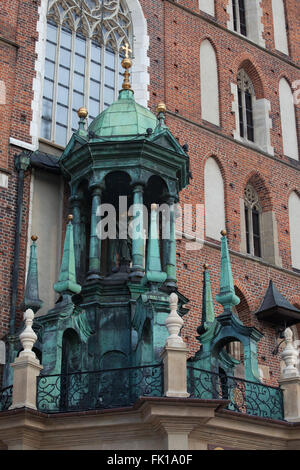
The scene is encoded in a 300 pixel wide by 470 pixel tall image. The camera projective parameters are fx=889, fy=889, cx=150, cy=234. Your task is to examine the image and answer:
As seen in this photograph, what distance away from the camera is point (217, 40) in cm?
2064

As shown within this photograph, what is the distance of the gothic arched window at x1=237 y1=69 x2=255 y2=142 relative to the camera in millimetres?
20483

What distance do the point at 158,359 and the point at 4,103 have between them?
6.14 m

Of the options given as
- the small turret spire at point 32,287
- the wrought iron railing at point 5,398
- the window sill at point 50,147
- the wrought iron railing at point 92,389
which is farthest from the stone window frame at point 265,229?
the wrought iron railing at point 5,398

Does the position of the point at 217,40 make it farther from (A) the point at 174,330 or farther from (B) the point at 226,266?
(A) the point at 174,330

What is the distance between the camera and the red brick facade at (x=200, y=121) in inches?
635

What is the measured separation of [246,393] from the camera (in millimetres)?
13055

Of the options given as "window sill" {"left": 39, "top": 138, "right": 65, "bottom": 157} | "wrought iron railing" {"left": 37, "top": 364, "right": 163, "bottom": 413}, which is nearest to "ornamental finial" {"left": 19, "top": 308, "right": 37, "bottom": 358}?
"wrought iron railing" {"left": 37, "top": 364, "right": 163, "bottom": 413}

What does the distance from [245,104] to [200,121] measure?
6.78 feet

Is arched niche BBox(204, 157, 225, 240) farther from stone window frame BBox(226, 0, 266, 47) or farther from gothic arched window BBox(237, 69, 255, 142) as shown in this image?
stone window frame BBox(226, 0, 266, 47)

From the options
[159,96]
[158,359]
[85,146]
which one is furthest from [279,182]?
[158,359]

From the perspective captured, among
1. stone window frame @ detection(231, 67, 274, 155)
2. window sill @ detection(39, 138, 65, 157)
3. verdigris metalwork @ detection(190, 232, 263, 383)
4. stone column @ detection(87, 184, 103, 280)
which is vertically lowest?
verdigris metalwork @ detection(190, 232, 263, 383)

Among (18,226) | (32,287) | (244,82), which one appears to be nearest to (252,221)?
(244,82)

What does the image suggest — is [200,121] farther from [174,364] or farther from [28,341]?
[174,364]

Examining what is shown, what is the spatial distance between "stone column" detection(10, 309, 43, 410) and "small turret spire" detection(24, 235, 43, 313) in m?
1.90
